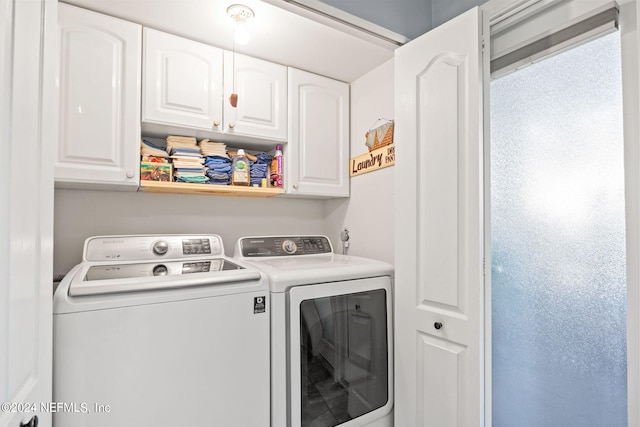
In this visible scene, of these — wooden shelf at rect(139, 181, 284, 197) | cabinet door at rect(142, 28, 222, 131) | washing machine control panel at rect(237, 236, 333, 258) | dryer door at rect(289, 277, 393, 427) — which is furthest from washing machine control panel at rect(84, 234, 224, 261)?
dryer door at rect(289, 277, 393, 427)

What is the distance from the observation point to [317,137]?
7.08 ft

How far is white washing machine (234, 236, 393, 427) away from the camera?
139cm

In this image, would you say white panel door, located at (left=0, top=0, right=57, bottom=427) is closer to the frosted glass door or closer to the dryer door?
the dryer door

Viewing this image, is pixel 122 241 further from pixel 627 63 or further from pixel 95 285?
pixel 627 63

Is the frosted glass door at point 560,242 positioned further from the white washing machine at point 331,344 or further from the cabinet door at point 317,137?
the cabinet door at point 317,137

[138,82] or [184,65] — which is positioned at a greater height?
[184,65]

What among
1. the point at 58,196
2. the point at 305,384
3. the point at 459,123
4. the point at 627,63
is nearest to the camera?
the point at 627,63

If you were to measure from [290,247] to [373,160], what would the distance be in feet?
2.56

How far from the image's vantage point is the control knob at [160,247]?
1.73 m

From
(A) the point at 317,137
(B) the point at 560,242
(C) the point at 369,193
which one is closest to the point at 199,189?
(A) the point at 317,137

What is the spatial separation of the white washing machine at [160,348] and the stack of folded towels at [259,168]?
2.45ft

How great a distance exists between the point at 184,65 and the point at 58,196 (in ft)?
3.20

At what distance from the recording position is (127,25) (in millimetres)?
1589

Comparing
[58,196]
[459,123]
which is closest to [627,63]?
[459,123]
